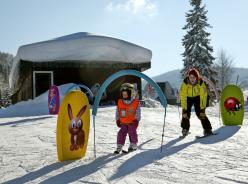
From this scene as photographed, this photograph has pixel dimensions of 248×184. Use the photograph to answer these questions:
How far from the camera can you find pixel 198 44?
33625 mm

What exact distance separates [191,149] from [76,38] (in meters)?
15.2

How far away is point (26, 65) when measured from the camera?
20.3m

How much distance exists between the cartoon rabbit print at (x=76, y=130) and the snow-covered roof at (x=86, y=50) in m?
14.3

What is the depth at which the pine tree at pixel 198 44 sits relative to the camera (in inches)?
1283

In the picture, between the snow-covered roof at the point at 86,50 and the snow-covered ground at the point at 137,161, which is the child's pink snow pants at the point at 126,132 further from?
the snow-covered roof at the point at 86,50

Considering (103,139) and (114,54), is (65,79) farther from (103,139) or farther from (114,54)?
(103,139)

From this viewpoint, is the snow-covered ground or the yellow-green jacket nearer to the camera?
the snow-covered ground

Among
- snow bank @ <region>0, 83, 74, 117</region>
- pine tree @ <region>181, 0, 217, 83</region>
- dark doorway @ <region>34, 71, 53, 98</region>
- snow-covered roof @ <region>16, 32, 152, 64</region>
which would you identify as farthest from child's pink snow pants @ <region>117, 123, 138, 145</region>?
pine tree @ <region>181, 0, 217, 83</region>

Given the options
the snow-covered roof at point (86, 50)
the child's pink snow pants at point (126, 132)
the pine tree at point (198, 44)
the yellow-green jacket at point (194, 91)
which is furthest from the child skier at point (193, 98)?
the pine tree at point (198, 44)

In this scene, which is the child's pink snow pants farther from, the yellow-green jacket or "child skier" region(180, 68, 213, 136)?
the yellow-green jacket

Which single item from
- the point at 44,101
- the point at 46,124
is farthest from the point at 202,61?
the point at 46,124

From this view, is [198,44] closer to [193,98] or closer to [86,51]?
[86,51]

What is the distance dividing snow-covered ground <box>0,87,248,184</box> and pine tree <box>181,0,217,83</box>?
2449 centimetres

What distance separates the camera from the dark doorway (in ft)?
67.0
